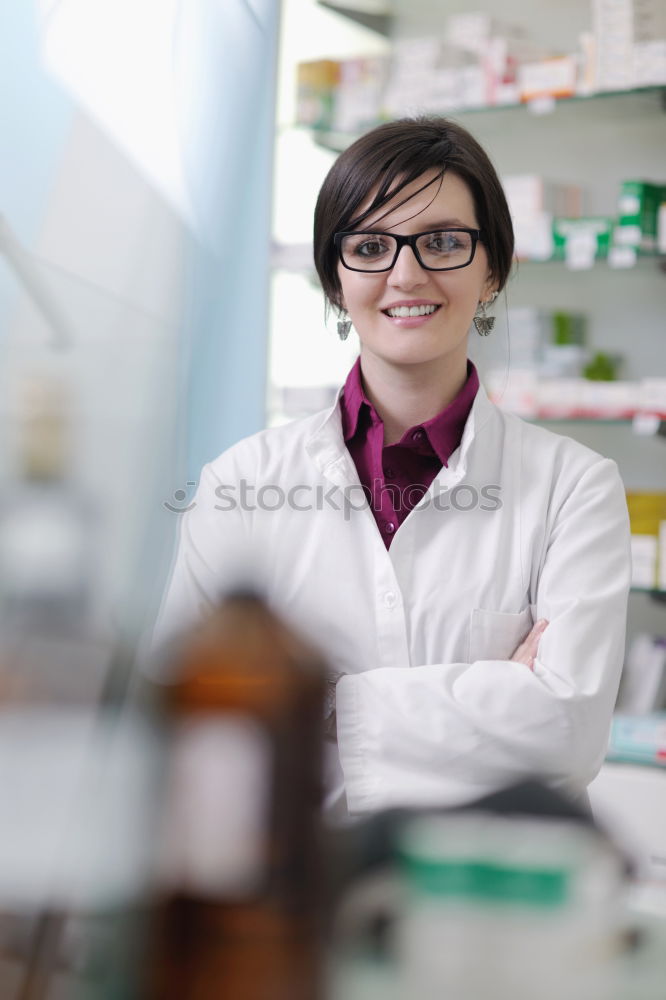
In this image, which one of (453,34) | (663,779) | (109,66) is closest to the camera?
(109,66)

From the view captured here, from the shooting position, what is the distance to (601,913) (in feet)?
1.14

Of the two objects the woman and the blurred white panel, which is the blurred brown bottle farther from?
the woman

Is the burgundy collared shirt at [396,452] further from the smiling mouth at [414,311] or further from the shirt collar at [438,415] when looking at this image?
the smiling mouth at [414,311]

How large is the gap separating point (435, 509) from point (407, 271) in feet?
1.00

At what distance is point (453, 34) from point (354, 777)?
289 cm

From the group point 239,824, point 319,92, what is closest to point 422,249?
point 239,824

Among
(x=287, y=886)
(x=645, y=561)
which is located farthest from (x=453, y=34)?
(x=287, y=886)

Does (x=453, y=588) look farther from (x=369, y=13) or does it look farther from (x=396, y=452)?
(x=369, y=13)

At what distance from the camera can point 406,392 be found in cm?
147

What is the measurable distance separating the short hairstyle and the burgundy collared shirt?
0.18 meters

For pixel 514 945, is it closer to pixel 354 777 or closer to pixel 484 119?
pixel 354 777

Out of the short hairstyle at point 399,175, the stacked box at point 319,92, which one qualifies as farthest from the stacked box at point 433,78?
the short hairstyle at point 399,175

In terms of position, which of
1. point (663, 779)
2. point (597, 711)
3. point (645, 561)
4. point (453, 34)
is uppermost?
point (453, 34)

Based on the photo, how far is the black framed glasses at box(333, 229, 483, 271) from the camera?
4.49ft
